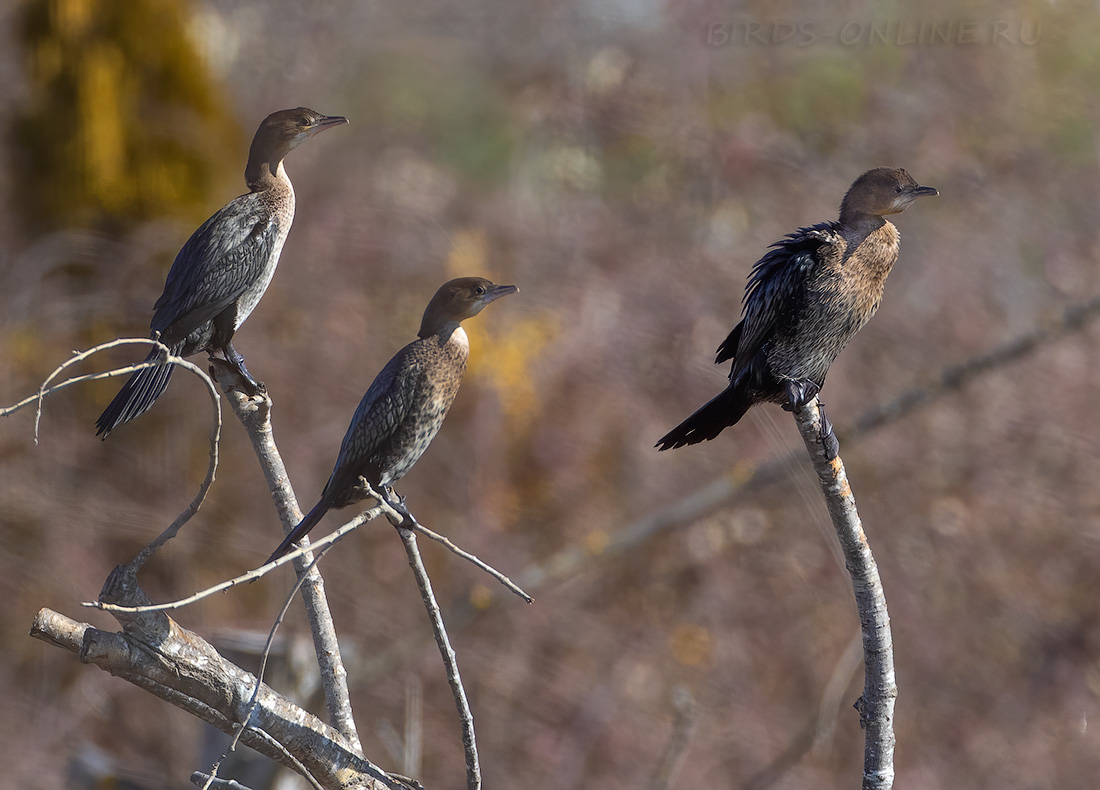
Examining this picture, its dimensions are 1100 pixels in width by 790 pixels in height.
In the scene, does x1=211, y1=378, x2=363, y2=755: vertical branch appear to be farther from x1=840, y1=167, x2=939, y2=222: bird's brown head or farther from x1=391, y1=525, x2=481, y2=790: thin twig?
x1=840, y1=167, x2=939, y2=222: bird's brown head

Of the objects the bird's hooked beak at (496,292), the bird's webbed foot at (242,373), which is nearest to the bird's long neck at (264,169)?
the bird's webbed foot at (242,373)

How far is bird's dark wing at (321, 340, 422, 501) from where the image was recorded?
164 centimetres

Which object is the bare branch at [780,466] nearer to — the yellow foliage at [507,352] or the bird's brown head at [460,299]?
the yellow foliage at [507,352]

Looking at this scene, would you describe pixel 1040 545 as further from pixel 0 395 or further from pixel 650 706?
pixel 0 395

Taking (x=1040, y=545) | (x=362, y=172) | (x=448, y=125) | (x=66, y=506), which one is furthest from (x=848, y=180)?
(x=66, y=506)

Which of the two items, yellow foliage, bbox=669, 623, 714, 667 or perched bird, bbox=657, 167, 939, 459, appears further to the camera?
yellow foliage, bbox=669, 623, 714, 667

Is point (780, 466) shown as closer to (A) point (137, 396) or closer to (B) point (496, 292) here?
(B) point (496, 292)

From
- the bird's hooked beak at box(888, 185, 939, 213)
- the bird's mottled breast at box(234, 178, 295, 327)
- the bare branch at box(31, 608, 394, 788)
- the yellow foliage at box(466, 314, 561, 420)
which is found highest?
the yellow foliage at box(466, 314, 561, 420)

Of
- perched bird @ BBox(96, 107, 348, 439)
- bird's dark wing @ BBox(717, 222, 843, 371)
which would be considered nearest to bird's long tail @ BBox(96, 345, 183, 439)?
perched bird @ BBox(96, 107, 348, 439)

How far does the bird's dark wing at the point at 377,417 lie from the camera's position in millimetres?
1645

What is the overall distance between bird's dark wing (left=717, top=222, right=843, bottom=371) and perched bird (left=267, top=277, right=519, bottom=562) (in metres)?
0.55

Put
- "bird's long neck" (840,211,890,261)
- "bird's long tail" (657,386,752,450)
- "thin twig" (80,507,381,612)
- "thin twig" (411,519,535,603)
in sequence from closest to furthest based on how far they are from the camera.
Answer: "thin twig" (80,507,381,612) → "thin twig" (411,519,535,603) → "bird's long tail" (657,386,752,450) → "bird's long neck" (840,211,890,261)

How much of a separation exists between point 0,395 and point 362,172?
3933mm

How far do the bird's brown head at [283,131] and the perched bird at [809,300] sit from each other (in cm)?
82
